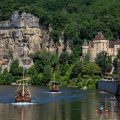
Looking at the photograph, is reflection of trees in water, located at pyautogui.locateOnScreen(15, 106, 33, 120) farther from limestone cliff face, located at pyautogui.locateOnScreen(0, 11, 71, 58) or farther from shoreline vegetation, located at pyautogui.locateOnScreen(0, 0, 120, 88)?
limestone cliff face, located at pyautogui.locateOnScreen(0, 11, 71, 58)

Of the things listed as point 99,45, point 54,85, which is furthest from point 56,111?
point 99,45

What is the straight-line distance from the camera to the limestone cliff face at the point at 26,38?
192 metres

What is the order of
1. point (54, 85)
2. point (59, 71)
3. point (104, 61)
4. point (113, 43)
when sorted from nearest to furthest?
point (54, 85), point (104, 61), point (59, 71), point (113, 43)

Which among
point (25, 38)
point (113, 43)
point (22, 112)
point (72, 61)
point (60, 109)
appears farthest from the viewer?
point (25, 38)

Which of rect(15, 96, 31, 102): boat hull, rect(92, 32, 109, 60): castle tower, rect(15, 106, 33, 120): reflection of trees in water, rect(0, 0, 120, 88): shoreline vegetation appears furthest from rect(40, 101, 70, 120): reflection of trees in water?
rect(92, 32, 109, 60): castle tower

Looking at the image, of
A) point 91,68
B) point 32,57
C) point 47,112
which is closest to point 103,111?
point 47,112

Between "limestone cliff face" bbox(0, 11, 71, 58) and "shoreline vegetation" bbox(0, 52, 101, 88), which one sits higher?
"limestone cliff face" bbox(0, 11, 71, 58)

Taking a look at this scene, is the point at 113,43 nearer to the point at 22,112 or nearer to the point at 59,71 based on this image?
the point at 59,71

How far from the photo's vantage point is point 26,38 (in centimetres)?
19300

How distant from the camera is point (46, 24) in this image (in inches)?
7756

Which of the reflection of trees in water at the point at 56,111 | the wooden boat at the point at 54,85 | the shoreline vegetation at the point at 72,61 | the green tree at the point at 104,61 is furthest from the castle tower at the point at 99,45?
the reflection of trees in water at the point at 56,111

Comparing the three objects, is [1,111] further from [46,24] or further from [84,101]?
[46,24]

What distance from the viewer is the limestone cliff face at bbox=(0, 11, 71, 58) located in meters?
192

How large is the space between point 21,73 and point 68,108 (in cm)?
8751
